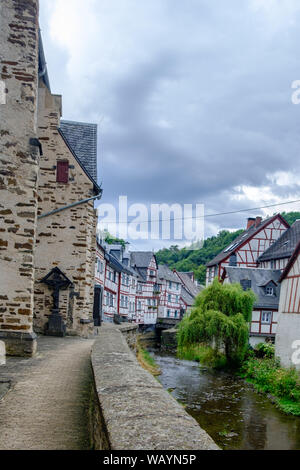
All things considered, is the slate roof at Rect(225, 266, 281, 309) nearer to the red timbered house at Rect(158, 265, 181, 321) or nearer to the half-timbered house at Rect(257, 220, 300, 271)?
the half-timbered house at Rect(257, 220, 300, 271)

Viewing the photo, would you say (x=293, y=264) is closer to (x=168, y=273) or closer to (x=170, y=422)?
(x=170, y=422)

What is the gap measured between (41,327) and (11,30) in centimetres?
976

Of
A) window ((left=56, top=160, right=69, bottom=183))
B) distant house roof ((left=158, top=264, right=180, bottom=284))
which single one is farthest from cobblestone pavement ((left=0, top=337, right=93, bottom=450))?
distant house roof ((left=158, top=264, right=180, bottom=284))

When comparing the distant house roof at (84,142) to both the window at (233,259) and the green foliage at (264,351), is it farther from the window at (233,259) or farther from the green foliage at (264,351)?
the window at (233,259)

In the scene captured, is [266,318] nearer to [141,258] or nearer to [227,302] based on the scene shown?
[227,302]

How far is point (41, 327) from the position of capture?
15125 millimetres

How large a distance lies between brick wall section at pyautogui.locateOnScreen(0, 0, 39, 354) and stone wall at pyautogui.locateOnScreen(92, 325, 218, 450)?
4521mm

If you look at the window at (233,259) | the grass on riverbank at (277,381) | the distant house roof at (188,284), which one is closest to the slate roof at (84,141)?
the grass on riverbank at (277,381)

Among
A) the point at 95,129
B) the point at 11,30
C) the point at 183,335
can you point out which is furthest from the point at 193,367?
the point at 11,30

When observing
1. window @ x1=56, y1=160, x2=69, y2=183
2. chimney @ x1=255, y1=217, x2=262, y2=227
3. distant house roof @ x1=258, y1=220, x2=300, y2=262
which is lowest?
distant house roof @ x1=258, y1=220, x2=300, y2=262

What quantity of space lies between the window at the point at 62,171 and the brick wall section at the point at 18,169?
6199 millimetres

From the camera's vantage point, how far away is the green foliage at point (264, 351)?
25828 mm

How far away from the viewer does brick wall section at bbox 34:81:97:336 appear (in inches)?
603

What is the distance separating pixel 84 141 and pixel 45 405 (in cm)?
1421
